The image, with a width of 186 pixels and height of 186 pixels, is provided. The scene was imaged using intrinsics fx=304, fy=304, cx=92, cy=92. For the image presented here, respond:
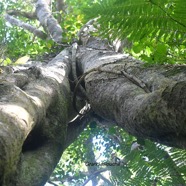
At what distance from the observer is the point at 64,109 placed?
9.04ft

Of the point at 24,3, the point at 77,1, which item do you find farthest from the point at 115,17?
the point at 24,3

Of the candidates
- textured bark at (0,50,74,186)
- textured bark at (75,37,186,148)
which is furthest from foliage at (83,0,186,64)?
textured bark at (0,50,74,186)

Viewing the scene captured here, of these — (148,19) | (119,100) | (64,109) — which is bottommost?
(64,109)

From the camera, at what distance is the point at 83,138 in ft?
24.0

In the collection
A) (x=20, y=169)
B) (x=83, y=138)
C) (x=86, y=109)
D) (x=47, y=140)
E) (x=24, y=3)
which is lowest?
(x=83, y=138)

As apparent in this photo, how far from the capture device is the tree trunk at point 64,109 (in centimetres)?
141

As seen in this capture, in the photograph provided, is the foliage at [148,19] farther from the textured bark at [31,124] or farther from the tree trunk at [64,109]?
the textured bark at [31,124]

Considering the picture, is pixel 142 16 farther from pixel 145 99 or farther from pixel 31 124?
pixel 31 124

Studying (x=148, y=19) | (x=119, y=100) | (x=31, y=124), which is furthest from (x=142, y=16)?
(x=31, y=124)

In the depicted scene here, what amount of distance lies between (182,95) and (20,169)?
104 centimetres

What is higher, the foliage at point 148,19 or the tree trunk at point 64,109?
the foliage at point 148,19

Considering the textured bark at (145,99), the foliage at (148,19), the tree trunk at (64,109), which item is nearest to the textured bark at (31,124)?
the tree trunk at (64,109)

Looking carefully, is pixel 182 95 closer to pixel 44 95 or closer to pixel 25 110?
pixel 25 110

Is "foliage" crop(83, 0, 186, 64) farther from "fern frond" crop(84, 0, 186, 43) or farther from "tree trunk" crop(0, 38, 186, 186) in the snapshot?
"tree trunk" crop(0, 38, 186, 186)
